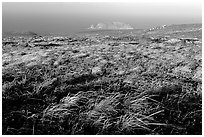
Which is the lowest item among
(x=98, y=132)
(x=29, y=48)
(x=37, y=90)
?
(x=98, y=132)

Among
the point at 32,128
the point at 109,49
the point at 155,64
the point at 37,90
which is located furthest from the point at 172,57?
the point at 32,128

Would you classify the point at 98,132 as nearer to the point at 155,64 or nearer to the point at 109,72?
the point at 109,72

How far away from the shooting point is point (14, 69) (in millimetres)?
5539

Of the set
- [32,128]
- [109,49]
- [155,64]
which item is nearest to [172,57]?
[155,64]

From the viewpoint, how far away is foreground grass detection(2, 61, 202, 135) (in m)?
3.85

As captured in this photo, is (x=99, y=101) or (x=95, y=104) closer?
(x=95, y=104)

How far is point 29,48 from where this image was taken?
24.1ft

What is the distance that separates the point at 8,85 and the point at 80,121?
5.36 ft

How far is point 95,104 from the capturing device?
4.25 m

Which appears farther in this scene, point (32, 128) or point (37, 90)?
point (37, 90)

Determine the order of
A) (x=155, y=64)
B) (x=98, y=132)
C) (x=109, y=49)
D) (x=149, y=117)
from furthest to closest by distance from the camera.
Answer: (x=109, y=49) → (x=155, y=64) → (x=149, y=117) → (x=98, y=132)

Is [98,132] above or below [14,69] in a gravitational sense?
below

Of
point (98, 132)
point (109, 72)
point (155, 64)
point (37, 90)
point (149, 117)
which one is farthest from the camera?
point (155, 64)

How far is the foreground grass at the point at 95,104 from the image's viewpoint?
3.85 meters
